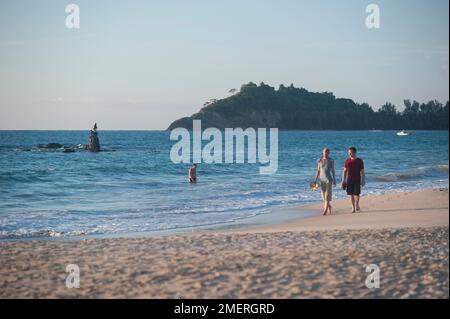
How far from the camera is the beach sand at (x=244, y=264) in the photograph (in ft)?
21.9

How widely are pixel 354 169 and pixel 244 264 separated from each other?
708cm

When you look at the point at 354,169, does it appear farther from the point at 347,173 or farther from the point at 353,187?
the point at 353,187

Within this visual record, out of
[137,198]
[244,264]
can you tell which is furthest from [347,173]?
[137,198]

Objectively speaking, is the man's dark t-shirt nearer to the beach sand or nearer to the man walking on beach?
the man walking on beach

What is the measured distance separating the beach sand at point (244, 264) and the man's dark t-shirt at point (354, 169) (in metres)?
2.74

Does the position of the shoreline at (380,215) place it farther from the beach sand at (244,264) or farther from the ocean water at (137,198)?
the ocean water at (137,198)

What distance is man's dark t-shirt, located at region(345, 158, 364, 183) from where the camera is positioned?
1397cm

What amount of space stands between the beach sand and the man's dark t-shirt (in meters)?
2.74

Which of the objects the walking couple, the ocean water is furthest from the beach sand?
the ocean water

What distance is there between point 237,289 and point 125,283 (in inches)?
63.4

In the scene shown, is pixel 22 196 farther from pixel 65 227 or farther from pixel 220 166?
pixel 220 166

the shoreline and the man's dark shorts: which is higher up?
the man's dark shorts

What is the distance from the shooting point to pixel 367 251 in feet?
27.5
